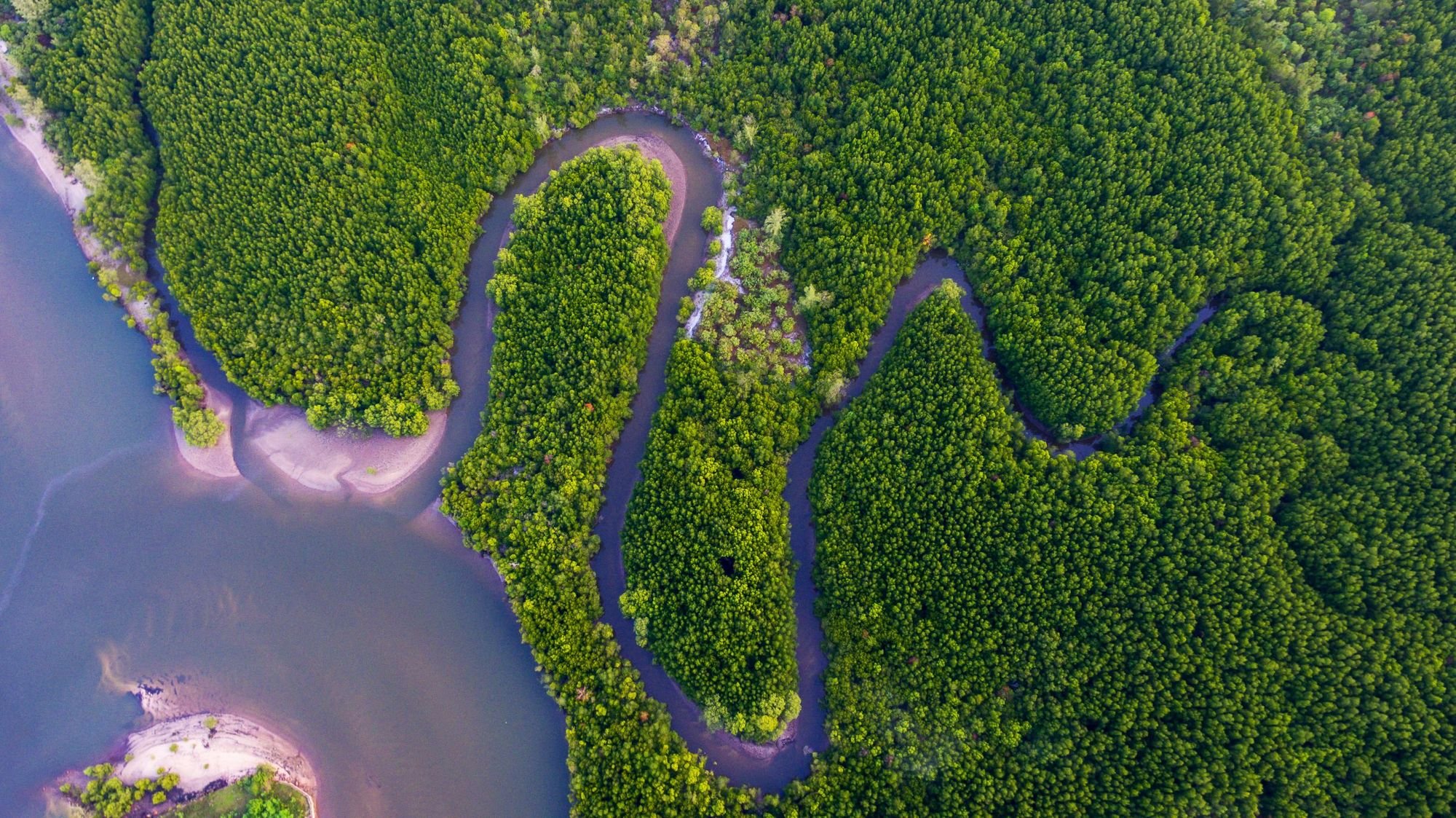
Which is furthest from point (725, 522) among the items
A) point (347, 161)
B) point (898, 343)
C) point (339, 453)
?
point (347, 161)

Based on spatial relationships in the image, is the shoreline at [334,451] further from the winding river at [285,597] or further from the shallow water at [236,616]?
the shallow water at [236,616]

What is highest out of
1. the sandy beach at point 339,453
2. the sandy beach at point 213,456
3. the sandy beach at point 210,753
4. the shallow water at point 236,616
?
the sandy beach at point 339,453

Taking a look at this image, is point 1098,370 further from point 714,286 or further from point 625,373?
point 625,373

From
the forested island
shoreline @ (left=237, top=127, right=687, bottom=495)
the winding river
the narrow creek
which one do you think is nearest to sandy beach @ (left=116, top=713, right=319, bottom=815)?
the winding river

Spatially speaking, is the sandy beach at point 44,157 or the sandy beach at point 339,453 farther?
the sandy beach at point 44,157

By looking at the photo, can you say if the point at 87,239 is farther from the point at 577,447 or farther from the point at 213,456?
the point at 577,447

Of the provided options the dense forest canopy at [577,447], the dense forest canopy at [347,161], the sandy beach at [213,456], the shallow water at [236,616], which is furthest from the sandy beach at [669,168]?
the sandy beach at [213,456]

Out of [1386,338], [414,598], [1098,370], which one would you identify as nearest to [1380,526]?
[1386,338]

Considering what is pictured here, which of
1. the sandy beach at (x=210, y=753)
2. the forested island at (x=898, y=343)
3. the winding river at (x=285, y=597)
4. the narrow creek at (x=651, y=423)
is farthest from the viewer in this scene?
the winding river at (x=285, y=597)
